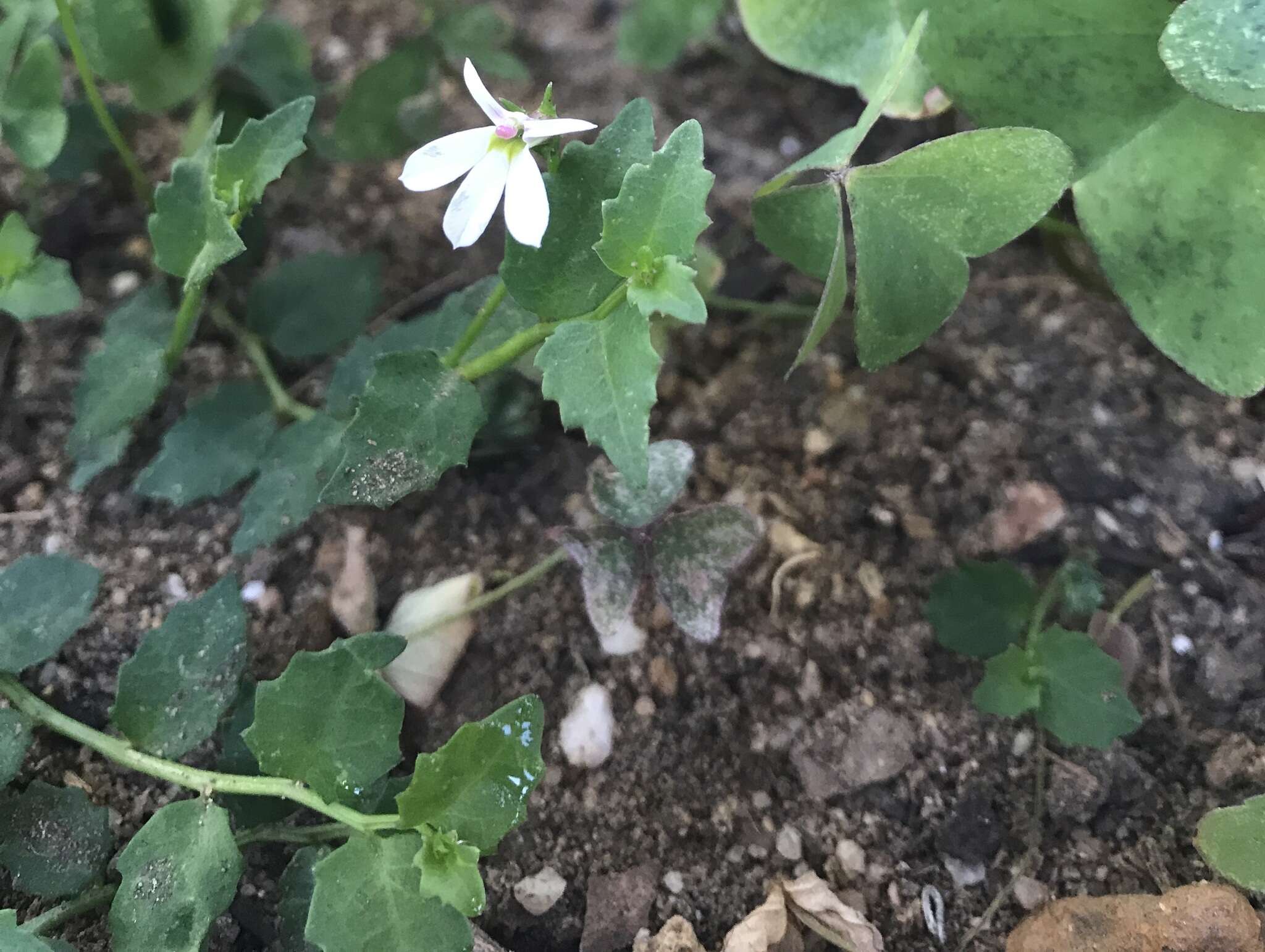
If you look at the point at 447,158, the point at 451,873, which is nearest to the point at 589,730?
the point at 451,873

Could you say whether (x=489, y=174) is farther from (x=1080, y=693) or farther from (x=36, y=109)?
(x=1080, y=693)

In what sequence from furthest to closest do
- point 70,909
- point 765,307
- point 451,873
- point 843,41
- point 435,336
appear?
point 765,307 < point 843,41 < point 435,336 < point 70,909 < point 451,873

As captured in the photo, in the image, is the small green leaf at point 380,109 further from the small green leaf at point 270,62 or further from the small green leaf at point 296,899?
the small green leaf at point 296,899

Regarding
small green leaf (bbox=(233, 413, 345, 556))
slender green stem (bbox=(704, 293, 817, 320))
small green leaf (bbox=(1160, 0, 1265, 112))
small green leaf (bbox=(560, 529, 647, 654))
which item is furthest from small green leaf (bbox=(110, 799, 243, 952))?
small green leaf (bbox=(1160, 0, 1265, 112))

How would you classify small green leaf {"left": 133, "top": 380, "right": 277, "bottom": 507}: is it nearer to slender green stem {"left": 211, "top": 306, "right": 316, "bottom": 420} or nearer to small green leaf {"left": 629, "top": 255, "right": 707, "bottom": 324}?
slender green stem {"left": 211, "top": 306, "right": 316, "bottom": 420}

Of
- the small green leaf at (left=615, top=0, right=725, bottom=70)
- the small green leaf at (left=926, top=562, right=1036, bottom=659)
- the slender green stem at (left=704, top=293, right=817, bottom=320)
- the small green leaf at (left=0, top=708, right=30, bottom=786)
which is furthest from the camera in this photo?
the small green leaf at (left=615, top=0, right=725, bottom=70)
